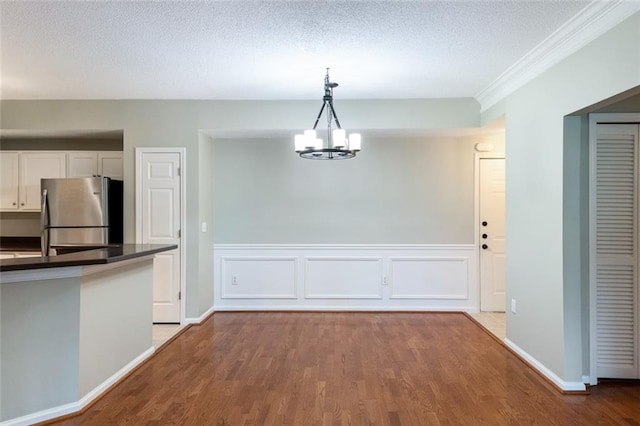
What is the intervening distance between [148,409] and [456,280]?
12.6 ft

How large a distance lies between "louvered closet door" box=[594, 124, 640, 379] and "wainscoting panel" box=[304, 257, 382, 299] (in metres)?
2.53

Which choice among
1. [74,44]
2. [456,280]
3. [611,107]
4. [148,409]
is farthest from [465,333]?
[74,44]

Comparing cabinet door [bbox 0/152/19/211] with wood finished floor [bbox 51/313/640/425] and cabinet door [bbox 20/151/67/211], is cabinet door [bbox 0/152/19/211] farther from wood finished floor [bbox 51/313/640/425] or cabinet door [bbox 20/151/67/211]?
wood finished floor [bbox 51/313/640/425]

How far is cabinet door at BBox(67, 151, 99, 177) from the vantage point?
471cm

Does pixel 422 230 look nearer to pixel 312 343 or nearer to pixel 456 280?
pixel 456 280

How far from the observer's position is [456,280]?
492 centimetres

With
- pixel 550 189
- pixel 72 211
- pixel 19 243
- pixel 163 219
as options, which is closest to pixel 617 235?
pixel 550 189

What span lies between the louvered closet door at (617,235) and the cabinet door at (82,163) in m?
5.34

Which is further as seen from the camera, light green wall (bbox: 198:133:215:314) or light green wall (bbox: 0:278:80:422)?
light green wall (bbox: 198:133:215:314)

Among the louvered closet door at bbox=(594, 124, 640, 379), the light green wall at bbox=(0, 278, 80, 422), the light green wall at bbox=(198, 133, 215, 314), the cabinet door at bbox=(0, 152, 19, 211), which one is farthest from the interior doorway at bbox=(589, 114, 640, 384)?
the cabinet door at bbox=(0, 152, 19, 211)

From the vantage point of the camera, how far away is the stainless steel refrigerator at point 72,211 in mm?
4137

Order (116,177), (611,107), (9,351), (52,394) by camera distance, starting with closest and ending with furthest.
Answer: (9,351) → (52,394) → (611,107) → (116,177)

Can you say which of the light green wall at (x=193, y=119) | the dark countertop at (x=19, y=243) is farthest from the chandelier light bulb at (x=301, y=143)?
the dark countertop at (x=19, y=243)

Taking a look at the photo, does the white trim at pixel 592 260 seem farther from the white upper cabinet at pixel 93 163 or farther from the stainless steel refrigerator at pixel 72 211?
the white upper cabinet at pixel 93 163
